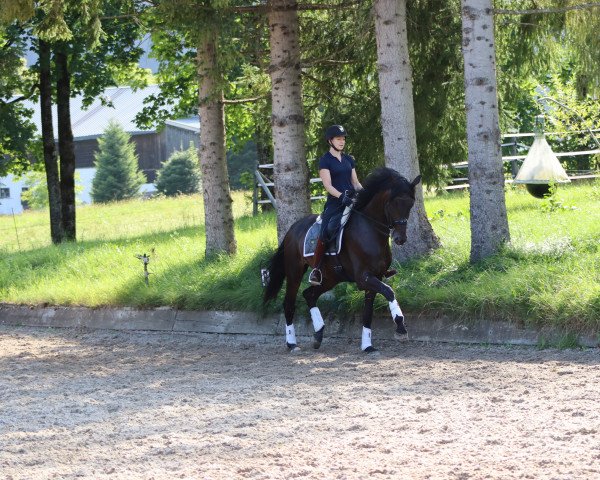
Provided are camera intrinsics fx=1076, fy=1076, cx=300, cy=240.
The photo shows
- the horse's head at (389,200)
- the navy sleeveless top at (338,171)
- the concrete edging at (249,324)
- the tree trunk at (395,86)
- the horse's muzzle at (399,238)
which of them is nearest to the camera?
the horse's muzzle at (399,238)

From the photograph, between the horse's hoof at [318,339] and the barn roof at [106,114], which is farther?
the barn roof at [106,114]

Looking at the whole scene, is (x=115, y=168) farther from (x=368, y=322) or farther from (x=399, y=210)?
(x=399, y=210)

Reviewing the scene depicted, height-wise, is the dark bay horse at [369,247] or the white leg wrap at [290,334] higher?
the dark bay horse at [369,247]

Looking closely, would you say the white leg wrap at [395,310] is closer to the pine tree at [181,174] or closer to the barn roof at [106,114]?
the pine tree at [181,174]

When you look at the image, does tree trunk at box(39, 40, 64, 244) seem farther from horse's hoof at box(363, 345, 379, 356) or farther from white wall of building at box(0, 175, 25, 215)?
→ white wall of building at box(0, 175, 25, 215)

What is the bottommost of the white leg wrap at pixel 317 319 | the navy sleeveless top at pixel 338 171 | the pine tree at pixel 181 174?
the white leg wrap at pixel 317 319

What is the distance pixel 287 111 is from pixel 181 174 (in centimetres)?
5431

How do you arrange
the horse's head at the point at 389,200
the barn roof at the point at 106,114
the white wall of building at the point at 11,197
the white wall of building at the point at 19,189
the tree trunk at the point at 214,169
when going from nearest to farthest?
the horse's head at the point at 389,200, the tree trunk at the point at 214,169, the white wall of building at the point at 19,189, the barn roof at the point at 106,114, the white wall of building at the point at 11,197

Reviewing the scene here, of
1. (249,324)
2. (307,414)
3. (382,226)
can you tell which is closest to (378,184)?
(382,226)

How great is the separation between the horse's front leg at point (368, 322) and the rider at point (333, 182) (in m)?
0.60

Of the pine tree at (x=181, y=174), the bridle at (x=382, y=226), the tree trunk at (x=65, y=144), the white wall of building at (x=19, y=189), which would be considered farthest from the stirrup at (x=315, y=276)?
the white wall of building at (x=19, y=189)

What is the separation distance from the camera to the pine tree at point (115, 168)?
6988cm

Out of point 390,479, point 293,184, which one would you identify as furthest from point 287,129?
point 390,479

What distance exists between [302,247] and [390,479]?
5.95 metres
